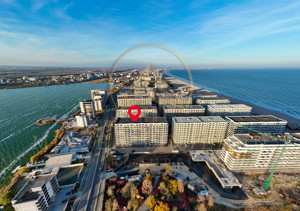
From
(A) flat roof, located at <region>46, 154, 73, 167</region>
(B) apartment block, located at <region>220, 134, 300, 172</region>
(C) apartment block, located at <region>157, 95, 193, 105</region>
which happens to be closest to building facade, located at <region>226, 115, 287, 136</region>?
(B) apartment block, located at <region>220, 134, 300, 172</region>

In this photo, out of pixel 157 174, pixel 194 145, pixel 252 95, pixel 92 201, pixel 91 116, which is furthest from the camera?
pixel 252 95

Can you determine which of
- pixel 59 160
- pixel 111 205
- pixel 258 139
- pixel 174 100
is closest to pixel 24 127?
pixel 59 160

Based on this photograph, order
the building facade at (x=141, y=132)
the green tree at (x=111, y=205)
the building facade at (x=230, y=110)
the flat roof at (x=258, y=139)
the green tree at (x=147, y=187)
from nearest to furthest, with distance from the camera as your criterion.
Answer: the green tree at (x=111, y=205)
the green tree at (x=147, y=187)
the flat roof at (x=258, y=139)
the building facade at (x=141, y=132)
the building facade at (x=230, y=110)

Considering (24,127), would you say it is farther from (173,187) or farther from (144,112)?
(173,187)

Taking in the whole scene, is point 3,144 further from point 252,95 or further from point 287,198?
point 252,95

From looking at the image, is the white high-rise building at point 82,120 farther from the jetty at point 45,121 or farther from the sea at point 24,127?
the jetty at point 45,121

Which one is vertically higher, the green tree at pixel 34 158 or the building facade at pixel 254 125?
the building facade at pixel 254 125

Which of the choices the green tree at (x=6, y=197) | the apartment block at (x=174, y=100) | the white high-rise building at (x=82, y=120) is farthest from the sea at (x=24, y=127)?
the apartment block at (x=174, y=100)

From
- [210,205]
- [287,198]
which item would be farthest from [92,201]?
[287,198]
